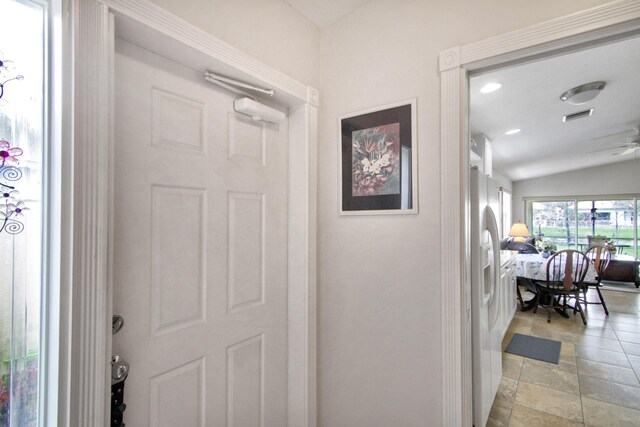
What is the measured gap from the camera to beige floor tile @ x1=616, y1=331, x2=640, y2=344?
3.37m

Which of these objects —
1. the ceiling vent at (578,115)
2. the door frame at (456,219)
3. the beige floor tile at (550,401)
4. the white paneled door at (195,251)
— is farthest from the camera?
the ceiling vent at (578,115)

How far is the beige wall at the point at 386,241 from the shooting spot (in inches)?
50.1

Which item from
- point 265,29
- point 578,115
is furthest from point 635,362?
point 265,29

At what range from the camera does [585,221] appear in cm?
744

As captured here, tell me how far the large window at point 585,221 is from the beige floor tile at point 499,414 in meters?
6.58

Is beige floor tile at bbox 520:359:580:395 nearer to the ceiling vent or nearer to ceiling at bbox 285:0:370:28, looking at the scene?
the ceiling vent

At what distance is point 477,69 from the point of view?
1.23 m

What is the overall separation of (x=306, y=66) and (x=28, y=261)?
135 cm

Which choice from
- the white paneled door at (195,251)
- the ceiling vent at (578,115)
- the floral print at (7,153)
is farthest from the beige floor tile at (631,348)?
the floral print at (7,153)

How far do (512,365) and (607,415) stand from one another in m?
0.73

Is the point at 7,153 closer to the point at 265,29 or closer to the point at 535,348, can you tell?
the point at 265,29

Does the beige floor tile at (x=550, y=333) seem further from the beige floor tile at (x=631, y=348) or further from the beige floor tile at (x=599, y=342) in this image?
the beige floor tile at (x=631, y=348)

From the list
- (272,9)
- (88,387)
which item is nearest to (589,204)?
(272,9)

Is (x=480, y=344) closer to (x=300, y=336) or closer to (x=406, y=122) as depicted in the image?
(x=300, y=336)
